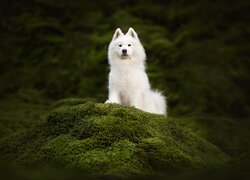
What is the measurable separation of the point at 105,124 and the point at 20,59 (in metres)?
9.76

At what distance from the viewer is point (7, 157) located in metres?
7.48

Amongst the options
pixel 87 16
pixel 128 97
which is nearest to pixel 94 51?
pixel 87 16

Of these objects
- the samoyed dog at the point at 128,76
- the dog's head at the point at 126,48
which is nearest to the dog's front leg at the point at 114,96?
the samoyed dog at the point at 128,76

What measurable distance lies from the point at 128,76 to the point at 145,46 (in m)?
6.06

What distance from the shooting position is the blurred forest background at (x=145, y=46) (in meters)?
14.5

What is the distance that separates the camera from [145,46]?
15.3m

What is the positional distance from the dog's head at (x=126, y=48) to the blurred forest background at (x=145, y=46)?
350 centimetres

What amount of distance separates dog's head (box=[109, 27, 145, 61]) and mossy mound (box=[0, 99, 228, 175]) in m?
1.79

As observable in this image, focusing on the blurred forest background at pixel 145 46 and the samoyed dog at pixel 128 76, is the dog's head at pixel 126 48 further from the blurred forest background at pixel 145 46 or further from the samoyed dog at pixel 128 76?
the blurred forest background at pixel 145 46

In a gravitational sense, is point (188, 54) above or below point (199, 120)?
above

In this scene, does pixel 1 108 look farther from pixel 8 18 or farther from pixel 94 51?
pixel 8 18

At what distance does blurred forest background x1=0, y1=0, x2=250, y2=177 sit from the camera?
573 inches

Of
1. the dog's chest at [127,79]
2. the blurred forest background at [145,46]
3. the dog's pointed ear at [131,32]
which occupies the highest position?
the blurred forest background at [145,46]

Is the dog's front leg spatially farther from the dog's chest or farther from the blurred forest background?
the blurred forest background
